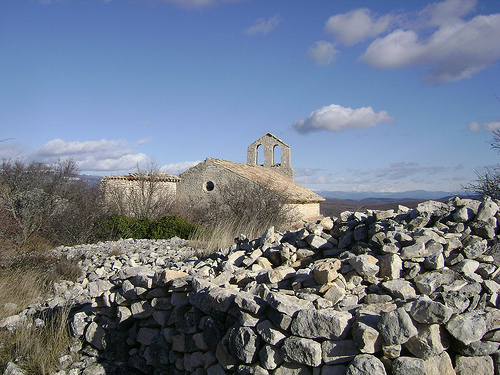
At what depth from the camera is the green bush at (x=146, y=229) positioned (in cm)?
1394

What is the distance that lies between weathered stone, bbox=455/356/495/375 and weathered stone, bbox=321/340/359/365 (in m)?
0.82

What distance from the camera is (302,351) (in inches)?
130

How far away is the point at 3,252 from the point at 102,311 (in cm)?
484

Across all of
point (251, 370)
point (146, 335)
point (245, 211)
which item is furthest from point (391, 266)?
point (245, 211)

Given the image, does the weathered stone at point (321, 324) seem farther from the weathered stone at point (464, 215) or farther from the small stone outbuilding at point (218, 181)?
the small stone outbuilding at point (218, 181)

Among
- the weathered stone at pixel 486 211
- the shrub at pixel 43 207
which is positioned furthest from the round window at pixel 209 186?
the weathered stone at pixel 486 211

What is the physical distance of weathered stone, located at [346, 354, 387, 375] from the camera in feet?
9.74

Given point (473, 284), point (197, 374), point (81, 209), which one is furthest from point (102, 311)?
point (81, 209)

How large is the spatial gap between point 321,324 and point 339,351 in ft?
0.81

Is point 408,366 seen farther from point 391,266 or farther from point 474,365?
point 391,266

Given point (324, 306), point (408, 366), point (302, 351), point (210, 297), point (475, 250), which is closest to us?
point (408, 366)

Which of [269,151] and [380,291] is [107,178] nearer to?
[269,151]

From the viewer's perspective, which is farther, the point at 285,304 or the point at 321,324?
the point at 285,304

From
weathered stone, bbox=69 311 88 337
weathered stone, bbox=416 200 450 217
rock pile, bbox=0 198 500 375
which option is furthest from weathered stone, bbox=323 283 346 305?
weathered stone, bbox=69 311 88 337
